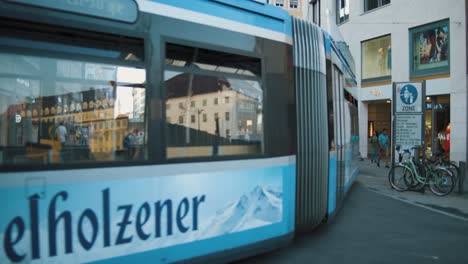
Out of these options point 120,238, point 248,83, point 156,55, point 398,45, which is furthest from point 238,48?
point 398,45

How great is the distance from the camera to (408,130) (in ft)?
38.6

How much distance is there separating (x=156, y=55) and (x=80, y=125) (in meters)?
0.91

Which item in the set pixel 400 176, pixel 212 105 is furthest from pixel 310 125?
pixel 400 176

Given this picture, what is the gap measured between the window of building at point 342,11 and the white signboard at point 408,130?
14.6m

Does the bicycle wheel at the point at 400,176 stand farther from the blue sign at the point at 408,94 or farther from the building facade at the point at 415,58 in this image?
the building facade at the point at 415,58

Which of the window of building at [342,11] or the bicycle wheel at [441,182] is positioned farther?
the window of building at [342,11]

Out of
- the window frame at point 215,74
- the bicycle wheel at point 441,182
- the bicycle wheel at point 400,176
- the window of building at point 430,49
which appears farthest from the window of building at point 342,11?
the window frame at point 215,74

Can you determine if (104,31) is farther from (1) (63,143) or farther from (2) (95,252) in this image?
(2) (95,252)

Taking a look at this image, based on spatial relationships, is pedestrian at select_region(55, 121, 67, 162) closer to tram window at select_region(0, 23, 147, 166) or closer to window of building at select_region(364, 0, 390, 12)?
tram window at select_region(0, 23, 147, 166)

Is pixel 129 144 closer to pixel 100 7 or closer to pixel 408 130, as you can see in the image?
pixel 100 7

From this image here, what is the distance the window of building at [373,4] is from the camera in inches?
864

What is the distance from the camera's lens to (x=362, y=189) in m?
11.5

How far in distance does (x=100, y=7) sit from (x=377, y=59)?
21.2m

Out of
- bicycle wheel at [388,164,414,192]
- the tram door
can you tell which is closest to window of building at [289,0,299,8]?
bicycle wheel at [388,164,414,192]
